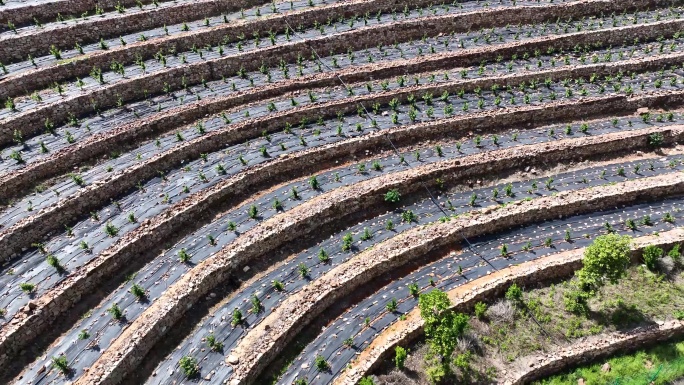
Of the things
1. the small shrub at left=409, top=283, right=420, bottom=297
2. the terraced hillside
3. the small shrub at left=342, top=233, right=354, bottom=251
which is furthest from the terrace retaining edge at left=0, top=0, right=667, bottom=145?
the small shrub at left=409, top=283, right=420, bottom=297

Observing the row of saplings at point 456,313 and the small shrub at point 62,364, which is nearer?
the small shrub at point 62,364

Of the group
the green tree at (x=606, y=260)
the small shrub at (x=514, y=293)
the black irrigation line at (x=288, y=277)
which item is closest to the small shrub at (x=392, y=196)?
the black irrigation line at (x=288, y=277)

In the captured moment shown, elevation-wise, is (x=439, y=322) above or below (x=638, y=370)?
above

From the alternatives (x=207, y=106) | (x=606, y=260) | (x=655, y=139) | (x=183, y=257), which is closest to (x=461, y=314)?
(x=606, y=260)

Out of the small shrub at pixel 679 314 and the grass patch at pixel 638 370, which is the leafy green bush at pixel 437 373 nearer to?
the grass patch at pixel 638 370

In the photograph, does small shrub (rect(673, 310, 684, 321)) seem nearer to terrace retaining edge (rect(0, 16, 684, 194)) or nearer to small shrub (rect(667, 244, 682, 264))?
small shrub (rect(667, 244, 682, 264))

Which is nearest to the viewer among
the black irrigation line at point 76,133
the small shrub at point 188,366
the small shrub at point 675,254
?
the small shrub at point 188,366

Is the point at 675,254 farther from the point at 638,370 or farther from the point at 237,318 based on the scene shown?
the point at 237,318
